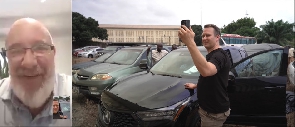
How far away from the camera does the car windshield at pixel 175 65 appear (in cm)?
221

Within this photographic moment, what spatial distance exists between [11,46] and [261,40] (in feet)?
6.56

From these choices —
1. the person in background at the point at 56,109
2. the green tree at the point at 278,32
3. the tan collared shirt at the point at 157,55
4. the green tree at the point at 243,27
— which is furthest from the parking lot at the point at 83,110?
the green tree at the point at 278,32

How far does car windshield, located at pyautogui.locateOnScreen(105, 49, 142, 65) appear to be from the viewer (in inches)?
84.7

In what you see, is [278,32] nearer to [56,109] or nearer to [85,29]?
→ [85,29]

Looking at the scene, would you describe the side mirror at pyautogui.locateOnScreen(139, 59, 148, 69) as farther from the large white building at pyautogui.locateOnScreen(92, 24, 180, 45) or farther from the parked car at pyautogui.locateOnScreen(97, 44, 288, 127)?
the large white building at pyautogui.locateOnScreen(92, 24, 180, 45)

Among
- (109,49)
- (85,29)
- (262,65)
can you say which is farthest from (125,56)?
(262,65)

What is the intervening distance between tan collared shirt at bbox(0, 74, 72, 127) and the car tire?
910mm

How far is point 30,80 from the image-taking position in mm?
2016

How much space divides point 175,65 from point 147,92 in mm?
429

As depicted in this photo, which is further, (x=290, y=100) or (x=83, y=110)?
Result: (x=290, y=100)

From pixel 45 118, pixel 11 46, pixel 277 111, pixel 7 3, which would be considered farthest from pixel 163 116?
pixel 7 3

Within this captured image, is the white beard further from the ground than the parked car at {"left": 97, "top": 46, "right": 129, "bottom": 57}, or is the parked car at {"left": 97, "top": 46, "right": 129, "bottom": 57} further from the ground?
the parked car at {"left": 97, "top": 46, "right": 129, "bottom": 57}

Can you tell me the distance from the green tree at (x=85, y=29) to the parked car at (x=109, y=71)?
20 centimetres

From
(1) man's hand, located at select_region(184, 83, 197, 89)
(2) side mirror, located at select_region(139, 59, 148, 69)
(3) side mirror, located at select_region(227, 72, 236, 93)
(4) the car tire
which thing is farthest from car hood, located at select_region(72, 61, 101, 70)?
(3) side mirror, located at select_region(227, 72, 236, 93)
